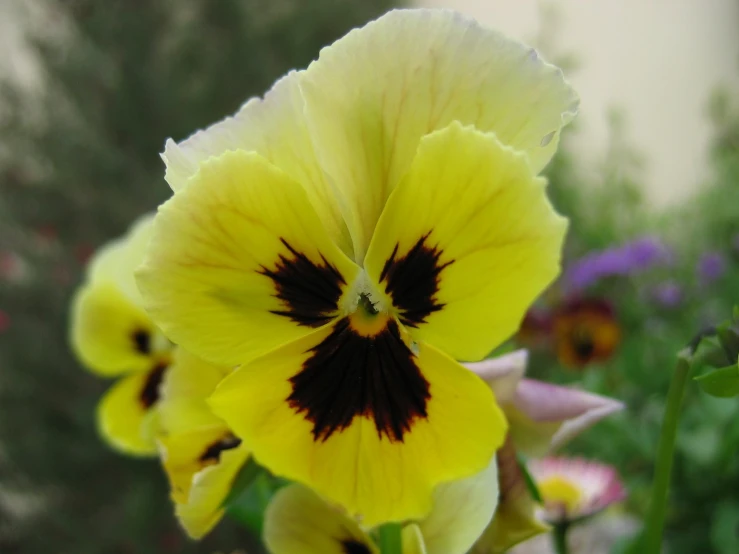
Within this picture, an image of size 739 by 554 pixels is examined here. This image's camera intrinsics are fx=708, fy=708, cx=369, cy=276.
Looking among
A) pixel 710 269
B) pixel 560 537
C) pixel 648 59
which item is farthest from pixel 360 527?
pixel 648 59

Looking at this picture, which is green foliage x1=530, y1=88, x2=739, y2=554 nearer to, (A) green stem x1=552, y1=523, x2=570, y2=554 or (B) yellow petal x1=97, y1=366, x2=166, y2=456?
(A) green stem x1=552, y1=523, x2=570, y2=554

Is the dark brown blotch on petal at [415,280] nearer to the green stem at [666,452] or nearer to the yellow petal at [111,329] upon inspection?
the green stem at [666,452]

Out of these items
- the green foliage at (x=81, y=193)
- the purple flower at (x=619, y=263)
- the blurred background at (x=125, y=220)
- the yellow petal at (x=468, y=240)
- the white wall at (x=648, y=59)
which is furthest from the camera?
the white wall at (x=648, y=59)

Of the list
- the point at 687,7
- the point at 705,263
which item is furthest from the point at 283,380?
the point at 687,7

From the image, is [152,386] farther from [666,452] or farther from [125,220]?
[125,220]

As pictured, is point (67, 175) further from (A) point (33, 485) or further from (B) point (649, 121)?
(B) point (649, 121)

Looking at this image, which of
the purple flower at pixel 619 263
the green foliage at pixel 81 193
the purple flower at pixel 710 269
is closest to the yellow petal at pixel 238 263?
the purple flower at pixel 619 263

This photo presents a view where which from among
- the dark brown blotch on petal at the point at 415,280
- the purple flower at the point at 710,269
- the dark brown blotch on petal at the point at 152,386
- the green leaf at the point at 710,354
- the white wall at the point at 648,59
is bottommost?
the green leaf at the point at 710,354
